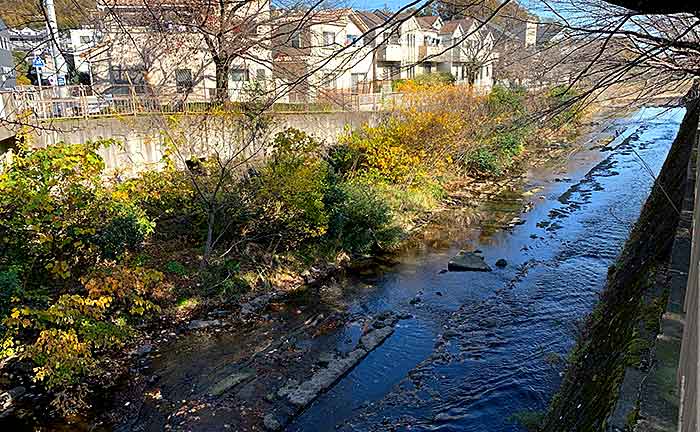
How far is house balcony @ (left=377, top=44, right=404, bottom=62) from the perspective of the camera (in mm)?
33312

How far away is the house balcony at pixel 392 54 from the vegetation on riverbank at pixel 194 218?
49.0ft

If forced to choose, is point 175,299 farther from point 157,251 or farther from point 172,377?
point 172,377

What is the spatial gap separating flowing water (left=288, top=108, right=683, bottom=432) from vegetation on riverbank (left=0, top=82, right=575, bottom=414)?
2.12 meters

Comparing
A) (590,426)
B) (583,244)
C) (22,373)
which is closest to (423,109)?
(583,244)

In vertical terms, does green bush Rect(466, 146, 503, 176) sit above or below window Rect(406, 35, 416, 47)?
below

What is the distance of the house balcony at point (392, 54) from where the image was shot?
33312 millimetres

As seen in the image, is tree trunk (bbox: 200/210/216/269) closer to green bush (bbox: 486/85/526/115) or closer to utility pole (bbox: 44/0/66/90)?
utility pole (bbox: 44/0/66/90)

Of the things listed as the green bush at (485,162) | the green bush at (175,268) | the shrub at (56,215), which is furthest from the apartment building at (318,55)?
the green bush at (485,162)

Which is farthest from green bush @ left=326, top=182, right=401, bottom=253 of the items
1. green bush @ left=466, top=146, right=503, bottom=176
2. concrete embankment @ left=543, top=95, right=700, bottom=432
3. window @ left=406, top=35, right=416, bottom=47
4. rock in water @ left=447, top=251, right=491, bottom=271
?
window @ left=406, top=35, right=416, bottom=47

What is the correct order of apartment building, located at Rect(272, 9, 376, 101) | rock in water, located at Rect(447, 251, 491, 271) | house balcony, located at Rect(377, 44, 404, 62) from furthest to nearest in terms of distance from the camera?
house balcony, located at Rect(377, 44, 404, 62) → rock in water, located at Rect(447, 251, 491, 271) → apartment building, located at Rect(272, 9, 376, 101)

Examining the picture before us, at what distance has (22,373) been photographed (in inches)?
298

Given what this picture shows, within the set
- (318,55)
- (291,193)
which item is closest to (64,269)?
(291,193)

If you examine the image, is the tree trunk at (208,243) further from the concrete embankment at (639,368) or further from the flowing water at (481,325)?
the concrete embankment at (639,368)

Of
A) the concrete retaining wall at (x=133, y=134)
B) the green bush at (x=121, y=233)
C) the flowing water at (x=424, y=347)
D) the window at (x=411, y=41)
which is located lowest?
the flowing water at (x=424, y=347)
